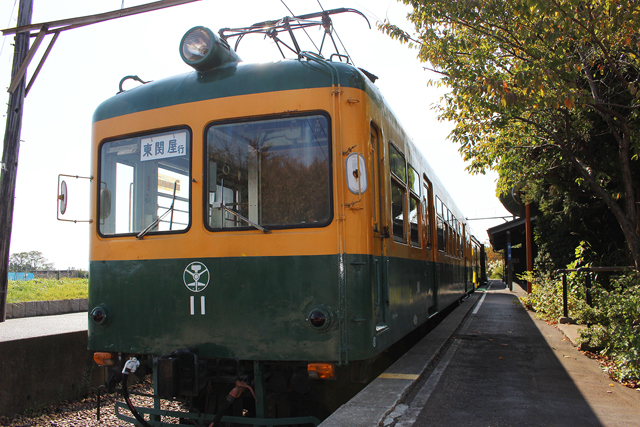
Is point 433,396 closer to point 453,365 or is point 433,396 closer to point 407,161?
point 453,365

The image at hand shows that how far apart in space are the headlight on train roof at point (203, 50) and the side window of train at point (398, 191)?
70.1 inches

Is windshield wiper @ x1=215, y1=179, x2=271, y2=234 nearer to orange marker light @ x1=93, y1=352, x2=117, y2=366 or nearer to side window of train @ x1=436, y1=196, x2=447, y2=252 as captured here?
orange marker light @ x1=93, y1=352, x2=117, y2=366

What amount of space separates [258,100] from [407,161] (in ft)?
7.72

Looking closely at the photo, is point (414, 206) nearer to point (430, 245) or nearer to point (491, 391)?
point (430, 245)

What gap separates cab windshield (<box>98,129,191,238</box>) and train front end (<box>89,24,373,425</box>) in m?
0.01

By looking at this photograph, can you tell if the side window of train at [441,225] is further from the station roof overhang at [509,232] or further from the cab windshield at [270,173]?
the station roof overhang at [509,232]

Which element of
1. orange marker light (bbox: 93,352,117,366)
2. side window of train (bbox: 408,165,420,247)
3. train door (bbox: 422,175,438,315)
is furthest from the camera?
train door (bbox: 422,175,438,315)

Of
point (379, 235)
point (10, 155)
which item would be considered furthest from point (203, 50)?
point (10, 155)

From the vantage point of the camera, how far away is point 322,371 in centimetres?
357

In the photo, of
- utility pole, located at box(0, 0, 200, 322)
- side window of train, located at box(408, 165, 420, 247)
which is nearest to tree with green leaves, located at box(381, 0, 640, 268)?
side window of train, located at box(408, 165, 420, 247)

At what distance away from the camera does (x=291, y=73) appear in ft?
13.0

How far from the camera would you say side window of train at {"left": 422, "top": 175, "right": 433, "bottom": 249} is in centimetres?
686

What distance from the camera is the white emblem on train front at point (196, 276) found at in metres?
3.90

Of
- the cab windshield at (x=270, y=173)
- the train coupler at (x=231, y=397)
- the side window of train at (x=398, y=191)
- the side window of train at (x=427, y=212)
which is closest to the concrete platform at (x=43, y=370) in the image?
the train coupler at (x=231, y=397)
